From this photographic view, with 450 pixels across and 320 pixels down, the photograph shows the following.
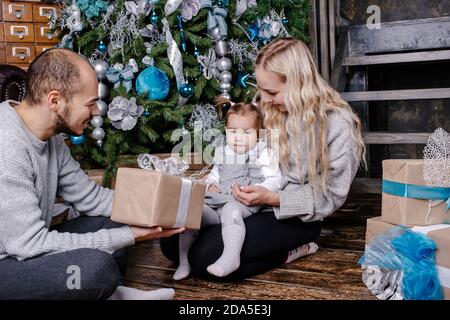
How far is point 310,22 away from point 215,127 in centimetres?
131

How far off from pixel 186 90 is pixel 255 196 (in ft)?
3.53

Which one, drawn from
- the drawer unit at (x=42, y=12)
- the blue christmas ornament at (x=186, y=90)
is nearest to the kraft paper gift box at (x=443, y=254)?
the blue christmas ornament at (x=186, y=90)

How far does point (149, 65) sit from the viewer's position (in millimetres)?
2943

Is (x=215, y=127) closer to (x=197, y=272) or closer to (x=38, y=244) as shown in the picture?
(x=197, y=272)

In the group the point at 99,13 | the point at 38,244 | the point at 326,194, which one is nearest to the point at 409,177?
the point at 326,194

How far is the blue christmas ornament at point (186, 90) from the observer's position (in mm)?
2896

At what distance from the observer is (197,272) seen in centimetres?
200

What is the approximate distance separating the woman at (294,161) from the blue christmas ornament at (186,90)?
0.87 metres

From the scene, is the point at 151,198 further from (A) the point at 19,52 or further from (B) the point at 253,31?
(A) the point at 19,52

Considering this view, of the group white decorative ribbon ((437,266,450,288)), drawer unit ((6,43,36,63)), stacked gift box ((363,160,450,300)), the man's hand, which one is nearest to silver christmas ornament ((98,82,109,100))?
drawer unit ((6,43,36,63))

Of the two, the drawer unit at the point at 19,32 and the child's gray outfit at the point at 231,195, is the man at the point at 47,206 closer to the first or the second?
the child's gray outfit at the point at 231,195

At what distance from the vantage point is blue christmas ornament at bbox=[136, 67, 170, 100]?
2.89 meters

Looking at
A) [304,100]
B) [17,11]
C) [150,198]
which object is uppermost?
[17,11]

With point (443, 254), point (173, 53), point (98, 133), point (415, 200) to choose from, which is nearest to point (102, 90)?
point (98, 133)
